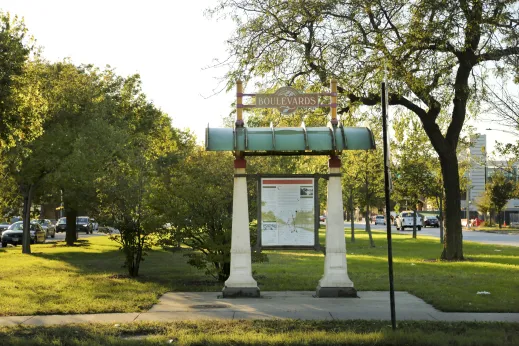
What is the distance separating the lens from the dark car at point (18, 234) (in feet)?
139

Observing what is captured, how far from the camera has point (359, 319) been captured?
35.7ft

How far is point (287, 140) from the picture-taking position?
1376 centimetres

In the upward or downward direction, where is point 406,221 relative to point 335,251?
upward

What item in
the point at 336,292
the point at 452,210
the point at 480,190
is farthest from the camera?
the point at 480,190

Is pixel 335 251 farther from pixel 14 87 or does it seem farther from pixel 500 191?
pixel 500 191

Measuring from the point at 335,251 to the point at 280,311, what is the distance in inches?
97.3

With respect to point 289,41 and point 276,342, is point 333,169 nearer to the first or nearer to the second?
point 276,342

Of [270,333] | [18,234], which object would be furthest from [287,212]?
[18,234]

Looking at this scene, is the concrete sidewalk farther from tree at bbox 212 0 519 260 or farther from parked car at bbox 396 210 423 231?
parked car at bbox 396 210 423 231

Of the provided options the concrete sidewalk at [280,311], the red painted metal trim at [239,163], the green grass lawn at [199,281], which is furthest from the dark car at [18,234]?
the red painted metal trim at [239,163]

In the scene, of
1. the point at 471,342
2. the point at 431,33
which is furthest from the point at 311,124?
the point at 471,342

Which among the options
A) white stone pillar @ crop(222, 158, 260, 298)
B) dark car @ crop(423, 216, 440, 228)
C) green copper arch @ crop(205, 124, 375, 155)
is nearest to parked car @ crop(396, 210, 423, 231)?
dark car @ crop(423, 216, 440, 228)

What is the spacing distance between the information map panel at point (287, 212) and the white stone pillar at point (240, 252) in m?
0.36

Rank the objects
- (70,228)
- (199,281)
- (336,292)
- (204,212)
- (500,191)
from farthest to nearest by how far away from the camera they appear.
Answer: (500,191)
(70,228)
(199,281)
(204,212)
(336,292)
